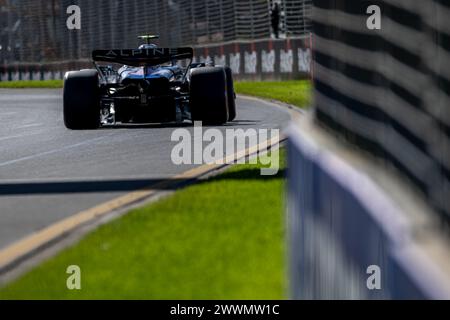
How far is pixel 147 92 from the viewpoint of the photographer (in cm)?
2152

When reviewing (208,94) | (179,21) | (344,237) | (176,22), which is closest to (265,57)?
(179,21)

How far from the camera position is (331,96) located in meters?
6.05

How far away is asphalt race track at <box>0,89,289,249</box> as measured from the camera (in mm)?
10820

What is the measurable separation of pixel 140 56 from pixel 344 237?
17145mm

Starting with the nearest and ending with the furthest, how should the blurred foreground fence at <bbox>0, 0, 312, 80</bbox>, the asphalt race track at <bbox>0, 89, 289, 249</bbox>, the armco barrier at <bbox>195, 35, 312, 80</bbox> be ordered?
the asphalt race track at <bbox>0, 89, 289, 249</bbox>, the armco barrier at <bbox>195, 35, 312, 80</bbox>, the blurred foreground fence at <bbox>0, 0, 312, 80</bbox>

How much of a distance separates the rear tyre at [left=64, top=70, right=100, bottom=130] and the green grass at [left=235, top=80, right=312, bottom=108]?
6368 mm

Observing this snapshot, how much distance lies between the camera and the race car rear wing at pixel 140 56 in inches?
853

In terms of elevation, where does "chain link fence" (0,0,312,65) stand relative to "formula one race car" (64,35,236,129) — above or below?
below

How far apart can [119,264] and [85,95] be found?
45.9ft

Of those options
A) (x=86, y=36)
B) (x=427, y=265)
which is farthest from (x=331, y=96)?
(x=86, y=36)

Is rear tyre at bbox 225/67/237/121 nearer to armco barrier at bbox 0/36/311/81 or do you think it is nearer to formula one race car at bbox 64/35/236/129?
formula one race car at bbox 64/35/236/129

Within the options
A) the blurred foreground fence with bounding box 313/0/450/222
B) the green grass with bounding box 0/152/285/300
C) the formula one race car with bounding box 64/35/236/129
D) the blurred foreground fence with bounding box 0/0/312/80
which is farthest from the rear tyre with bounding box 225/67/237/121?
the blurred foreground fence with bounding box 0/0/312/80

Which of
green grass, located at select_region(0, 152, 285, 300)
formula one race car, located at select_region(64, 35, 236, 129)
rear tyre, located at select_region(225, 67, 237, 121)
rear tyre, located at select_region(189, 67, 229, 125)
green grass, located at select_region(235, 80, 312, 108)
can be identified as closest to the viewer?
green grass, located at select_region(0, 152, 285, 300)
